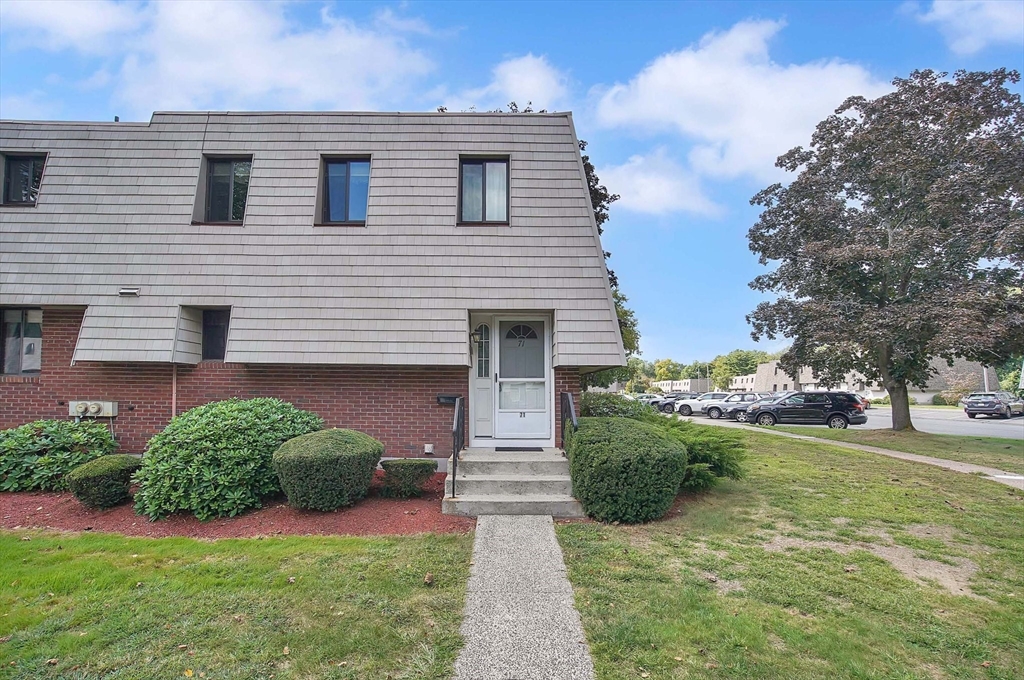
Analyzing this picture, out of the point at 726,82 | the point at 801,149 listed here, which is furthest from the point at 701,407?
the point at 726,82

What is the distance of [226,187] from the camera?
8.38 meters

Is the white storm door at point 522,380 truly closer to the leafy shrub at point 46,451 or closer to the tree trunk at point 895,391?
the leafy shrub at point 46,451

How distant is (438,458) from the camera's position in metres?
7.53

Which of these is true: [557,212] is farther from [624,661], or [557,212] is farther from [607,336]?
[624,661]

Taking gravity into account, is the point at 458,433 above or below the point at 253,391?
below

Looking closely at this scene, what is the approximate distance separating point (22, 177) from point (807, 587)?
1227 centimetres

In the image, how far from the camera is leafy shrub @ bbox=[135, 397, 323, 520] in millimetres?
5562

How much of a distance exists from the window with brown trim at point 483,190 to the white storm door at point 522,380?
1.77 m

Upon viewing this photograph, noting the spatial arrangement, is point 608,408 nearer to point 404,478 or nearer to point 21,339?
point 404,478

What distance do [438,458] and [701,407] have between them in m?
25.3

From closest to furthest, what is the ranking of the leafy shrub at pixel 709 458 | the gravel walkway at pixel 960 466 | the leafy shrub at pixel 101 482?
the leafy shrub at pixel 101 482
the leafy shrub at pixel 709 458
the gravel walkway at pixel 960 466

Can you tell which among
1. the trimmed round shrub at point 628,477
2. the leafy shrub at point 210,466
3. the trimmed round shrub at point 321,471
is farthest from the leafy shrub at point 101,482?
the trimmed round shrub at point 628,477

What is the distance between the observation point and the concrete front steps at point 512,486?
231 inches

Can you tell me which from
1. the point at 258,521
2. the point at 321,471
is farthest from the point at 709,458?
the point at 258,521
